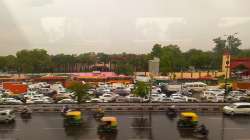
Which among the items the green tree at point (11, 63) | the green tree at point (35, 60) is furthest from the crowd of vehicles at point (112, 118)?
the green tree at point (11, 63)

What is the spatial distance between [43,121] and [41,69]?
19.4 metres

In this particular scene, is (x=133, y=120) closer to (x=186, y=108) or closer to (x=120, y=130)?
(x=120, y=130)

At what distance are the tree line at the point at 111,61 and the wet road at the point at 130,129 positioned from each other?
15.7 metres

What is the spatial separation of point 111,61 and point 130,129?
71.0ft

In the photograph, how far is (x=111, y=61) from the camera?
98.7ft

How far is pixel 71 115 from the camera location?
8.98 meters

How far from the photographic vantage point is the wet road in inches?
315

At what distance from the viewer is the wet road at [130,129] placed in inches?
315

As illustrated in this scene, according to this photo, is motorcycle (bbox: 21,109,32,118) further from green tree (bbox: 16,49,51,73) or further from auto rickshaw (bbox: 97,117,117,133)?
green tree (bbox: 16,49,51,73)

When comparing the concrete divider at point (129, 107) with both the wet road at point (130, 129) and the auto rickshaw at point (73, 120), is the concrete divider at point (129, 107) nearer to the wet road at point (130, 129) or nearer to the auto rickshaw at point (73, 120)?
the wet road at point (130, 129)

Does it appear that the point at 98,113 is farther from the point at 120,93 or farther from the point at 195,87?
the point at 195,87

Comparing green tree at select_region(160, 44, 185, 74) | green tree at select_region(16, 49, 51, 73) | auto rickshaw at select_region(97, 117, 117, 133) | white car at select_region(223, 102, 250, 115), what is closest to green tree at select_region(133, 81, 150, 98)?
white car at select_region(223, 102, 250, 115)

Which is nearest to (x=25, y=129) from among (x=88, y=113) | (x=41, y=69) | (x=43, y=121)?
(x=43, y=121)

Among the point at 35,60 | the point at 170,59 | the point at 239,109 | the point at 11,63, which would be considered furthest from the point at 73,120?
the point at 11,63
